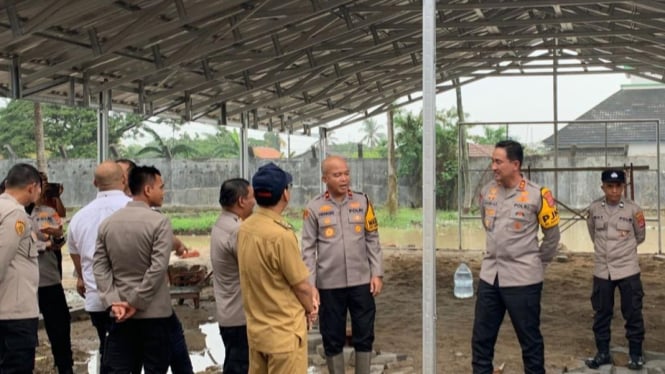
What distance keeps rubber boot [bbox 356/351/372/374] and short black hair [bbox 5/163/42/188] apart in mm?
2122

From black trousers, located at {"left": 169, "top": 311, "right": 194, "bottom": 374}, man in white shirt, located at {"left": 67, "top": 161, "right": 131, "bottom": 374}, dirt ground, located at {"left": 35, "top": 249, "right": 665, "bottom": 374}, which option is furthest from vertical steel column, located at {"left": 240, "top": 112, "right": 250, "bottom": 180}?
black trousers, located at {"left": 169, "top": 311, "right": 194, "bottom": 374}

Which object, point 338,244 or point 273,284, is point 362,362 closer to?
point 338,244

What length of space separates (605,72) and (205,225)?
10304mm

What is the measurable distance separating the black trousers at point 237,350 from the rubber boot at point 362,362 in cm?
90

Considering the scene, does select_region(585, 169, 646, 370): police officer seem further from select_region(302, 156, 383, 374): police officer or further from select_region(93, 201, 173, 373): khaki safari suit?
select_region(93, 201, 173, 373): khaki safari suit

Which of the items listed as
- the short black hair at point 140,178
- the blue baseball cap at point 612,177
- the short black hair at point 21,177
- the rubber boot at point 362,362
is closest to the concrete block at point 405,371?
the rubber boot at point 362,362

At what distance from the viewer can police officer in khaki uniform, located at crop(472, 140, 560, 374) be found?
4.35m

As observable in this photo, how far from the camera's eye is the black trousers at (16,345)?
3961mm

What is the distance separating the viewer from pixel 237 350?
161 inches

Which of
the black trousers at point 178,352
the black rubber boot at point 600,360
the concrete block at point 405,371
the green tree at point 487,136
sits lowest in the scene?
the concrete block at point 405,371

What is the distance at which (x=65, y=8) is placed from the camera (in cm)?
669

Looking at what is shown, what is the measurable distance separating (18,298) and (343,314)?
6.02 feet

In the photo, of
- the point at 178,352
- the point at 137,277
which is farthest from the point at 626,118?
the point at 137,277

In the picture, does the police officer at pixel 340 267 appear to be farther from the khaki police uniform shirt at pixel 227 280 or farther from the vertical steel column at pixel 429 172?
the vertical steel column at pixel 429 172
